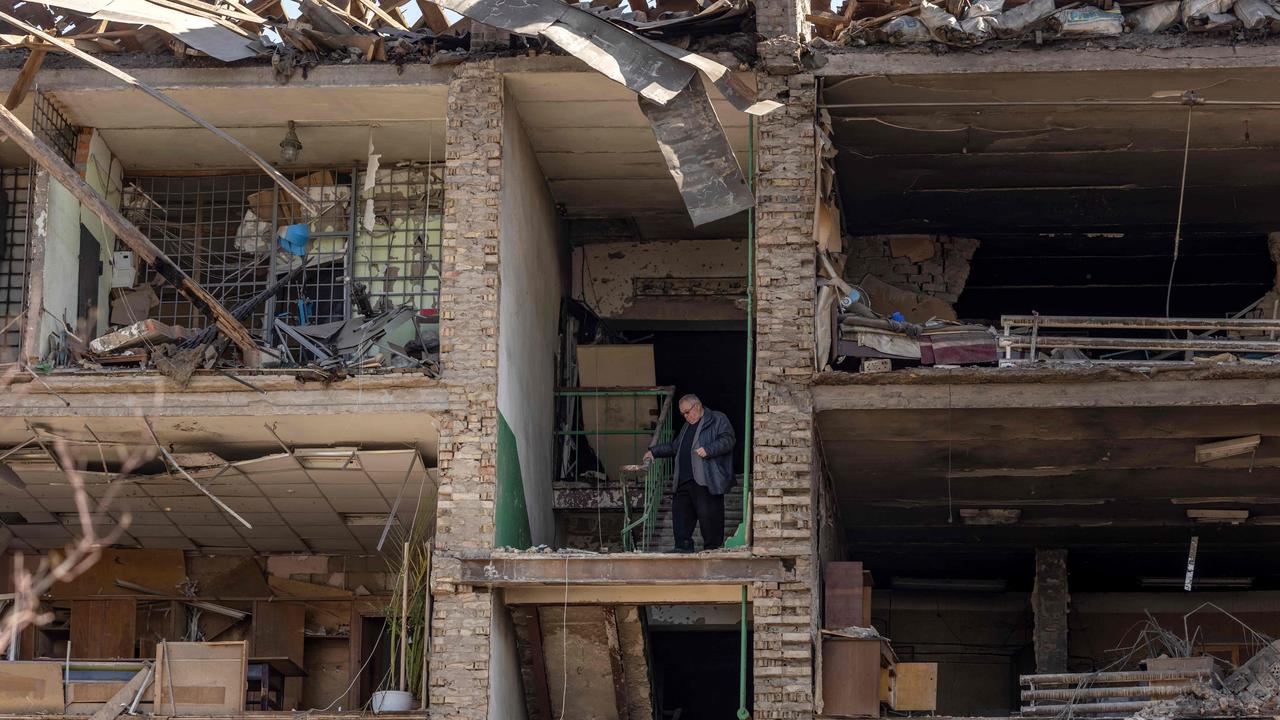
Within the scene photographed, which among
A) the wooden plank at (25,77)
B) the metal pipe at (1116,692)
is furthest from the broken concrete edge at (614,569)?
the wooden plank at (25,77)

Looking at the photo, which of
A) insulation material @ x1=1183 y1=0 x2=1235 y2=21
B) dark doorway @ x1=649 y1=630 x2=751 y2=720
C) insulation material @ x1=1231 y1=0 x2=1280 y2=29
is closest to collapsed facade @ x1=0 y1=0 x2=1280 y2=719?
insulation material @ x1=1183 y1=0 x2=1235 y2=21

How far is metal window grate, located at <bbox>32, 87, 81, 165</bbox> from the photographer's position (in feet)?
54.1

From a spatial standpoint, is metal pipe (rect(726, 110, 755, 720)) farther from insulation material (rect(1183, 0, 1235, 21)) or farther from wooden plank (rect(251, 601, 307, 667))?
wooden plank (rect(251, 601, 307, 667))

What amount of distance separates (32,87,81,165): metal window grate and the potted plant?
4.98 metres

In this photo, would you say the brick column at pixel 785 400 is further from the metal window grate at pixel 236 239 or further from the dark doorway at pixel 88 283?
the dark doorway at pixel 88 283

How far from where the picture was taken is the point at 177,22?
611 inches

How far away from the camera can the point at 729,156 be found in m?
15.1

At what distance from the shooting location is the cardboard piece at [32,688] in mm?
15266

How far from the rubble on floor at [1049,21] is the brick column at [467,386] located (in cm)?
299

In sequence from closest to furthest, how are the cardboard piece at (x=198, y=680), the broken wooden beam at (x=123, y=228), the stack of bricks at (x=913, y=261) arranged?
the broken wooden beam at (x=123, y=228)
the cardboard piece at (x=198, y=680)
the stack of bricks at (x=913, y=261)

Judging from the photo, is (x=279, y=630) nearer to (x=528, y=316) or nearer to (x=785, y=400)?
(x=528, y=316)

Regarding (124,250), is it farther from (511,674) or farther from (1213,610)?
(1213,610)

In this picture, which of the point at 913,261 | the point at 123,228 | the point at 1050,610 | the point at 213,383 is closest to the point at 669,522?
the point at 913,261

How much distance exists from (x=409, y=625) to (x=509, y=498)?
1.33m
